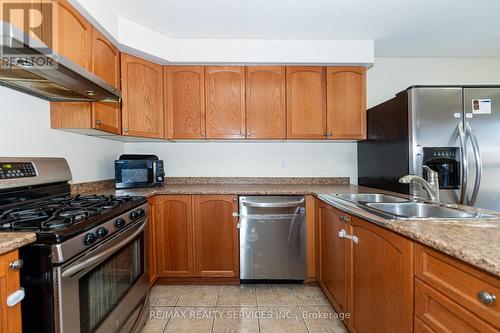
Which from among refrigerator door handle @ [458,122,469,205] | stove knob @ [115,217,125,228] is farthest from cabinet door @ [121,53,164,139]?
refrigerator door handle @ [458,122,469,205]

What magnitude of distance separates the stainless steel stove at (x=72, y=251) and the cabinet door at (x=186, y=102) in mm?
908

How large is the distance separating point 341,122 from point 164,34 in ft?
6.19

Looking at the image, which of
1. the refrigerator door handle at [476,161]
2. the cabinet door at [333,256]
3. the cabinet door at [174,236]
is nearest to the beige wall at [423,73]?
the refrigerator door handle at [476,161]

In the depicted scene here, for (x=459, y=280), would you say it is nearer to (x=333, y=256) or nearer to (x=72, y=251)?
(x=333, y=256)

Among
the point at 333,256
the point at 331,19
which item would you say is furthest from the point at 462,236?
the point at 331,19

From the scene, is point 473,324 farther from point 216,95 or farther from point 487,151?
point 216,95

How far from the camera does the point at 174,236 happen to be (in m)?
2.16

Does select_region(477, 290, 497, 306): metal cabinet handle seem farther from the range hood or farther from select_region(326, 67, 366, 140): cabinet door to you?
select_region(326, 67, 366, 140): cabinet door

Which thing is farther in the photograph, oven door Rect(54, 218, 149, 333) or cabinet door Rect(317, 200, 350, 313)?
cabinet door Rect(317, 200, 350, 313)

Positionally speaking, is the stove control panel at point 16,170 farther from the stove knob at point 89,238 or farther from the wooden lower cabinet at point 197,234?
the wooden lower cabinet at point 197,234

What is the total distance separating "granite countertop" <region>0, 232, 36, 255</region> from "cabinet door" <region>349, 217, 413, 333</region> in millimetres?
1449

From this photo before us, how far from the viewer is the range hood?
2.87 feet

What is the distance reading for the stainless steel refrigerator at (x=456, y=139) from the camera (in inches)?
69.7

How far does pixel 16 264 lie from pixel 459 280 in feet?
4.80
